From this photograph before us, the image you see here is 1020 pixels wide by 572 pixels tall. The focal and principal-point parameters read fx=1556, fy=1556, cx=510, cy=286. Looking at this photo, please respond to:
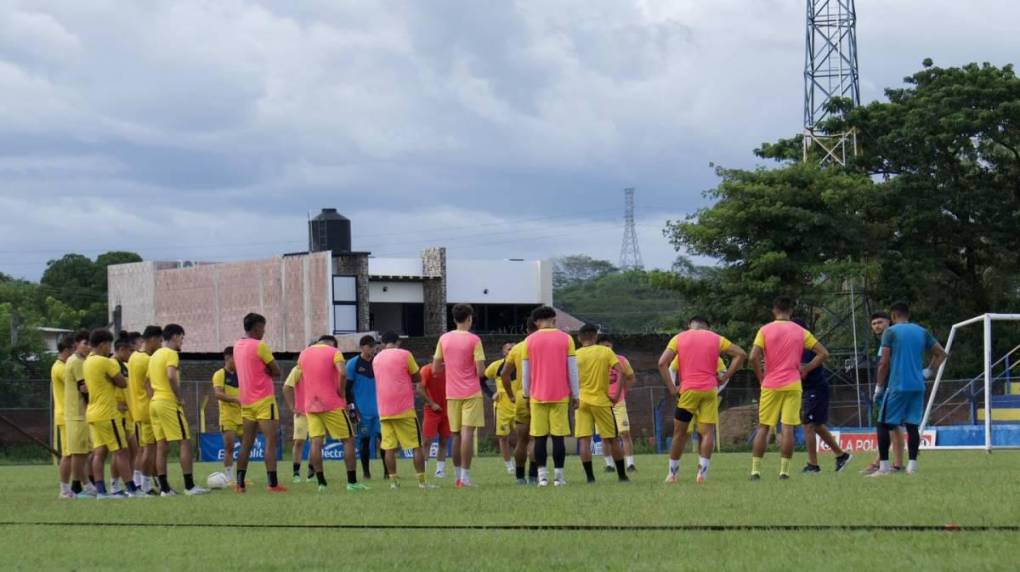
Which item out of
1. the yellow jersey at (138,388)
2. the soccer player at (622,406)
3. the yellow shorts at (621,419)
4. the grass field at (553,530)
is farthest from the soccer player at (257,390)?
the yellow shorts at (621,419)

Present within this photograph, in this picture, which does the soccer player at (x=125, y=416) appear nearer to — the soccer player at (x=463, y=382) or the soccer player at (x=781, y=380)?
the soccer player at (x=463, y=382)

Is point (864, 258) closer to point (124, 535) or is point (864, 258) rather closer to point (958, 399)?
point (958, 399)

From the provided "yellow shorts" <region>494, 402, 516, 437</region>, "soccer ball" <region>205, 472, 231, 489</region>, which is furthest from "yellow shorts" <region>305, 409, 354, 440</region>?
"yellow shorts" <region>494, 402, 516, 437</region>

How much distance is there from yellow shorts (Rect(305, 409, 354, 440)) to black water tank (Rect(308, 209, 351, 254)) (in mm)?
60954

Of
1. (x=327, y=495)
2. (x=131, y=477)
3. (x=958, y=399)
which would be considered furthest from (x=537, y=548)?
(x=958, y=399)

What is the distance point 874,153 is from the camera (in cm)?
5647

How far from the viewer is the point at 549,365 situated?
57.8 feet

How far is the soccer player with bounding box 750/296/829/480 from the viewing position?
17.8 m

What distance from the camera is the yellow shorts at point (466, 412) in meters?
18.2

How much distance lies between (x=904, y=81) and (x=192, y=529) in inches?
1939

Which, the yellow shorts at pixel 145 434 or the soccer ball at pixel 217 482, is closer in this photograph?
the yellow shorts at pixel 145 434

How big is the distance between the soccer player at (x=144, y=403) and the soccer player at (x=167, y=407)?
11.3 inches

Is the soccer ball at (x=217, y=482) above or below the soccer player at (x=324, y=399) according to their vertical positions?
below

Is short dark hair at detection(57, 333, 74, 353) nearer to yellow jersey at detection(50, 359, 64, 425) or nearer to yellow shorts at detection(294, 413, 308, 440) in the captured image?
yellow jersey at detection(50, 359, 64, 425)
